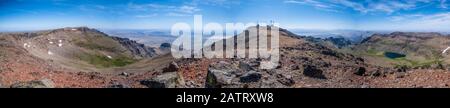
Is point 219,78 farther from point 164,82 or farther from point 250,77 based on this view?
point 164,82

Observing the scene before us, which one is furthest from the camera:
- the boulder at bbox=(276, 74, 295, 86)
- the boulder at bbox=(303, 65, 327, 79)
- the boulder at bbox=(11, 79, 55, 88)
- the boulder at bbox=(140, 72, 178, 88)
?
the boulder at bbox=(303, 65, 327, 79)

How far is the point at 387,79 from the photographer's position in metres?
36.8

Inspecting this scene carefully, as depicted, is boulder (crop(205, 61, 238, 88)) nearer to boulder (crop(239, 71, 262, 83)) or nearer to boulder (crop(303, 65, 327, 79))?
boulder (crop(239, 71, 262, 83))

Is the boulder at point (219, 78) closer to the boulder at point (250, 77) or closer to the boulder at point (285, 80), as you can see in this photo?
the boulder at point (250, 77)

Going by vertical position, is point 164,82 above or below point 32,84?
below

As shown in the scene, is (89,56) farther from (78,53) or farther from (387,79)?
(387,79)

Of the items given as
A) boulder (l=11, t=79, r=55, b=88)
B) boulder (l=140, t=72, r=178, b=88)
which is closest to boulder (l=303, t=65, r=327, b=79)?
boulder (l=140, t=72, r=178, b=88)

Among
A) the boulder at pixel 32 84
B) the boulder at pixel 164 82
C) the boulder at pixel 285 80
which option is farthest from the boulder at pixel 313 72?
the boulder at pixel 32 84

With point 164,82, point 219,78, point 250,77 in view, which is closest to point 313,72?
point 250,77

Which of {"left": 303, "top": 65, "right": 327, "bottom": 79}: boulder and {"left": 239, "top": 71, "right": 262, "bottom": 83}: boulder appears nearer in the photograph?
{"left": 239, "top": 71, "right": 262, "bottom": 83}: boulder

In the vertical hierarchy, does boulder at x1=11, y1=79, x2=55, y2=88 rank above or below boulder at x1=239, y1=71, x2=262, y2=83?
above

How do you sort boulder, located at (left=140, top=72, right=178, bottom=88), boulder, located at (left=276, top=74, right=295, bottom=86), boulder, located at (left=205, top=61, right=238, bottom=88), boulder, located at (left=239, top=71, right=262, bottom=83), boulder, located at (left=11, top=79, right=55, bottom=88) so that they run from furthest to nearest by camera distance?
boulder, located at (left=276, top=74, right=295, bottom=86)
boulder, located at (left=239, top=71, right=262, bottom=83)
boulder, located at (left=205, top=61, right=238, bottom=88)
boulder, located at (left=140, top=72, right=178, bottom=88)
boulder, located at (left=11, top=79, right=55, bottom=88)
